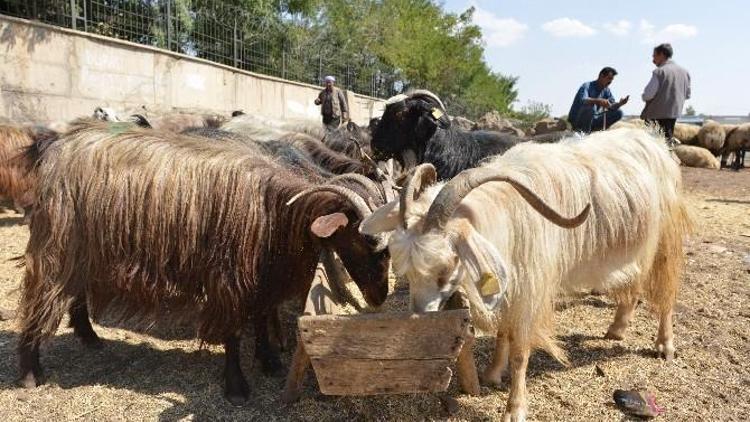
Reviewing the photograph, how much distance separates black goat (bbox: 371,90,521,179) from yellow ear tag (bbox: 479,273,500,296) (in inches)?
132

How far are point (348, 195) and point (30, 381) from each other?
241 cm

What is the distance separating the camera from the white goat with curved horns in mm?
2633

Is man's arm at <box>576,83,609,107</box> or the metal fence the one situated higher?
the metal fence

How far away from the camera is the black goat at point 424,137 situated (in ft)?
19.9

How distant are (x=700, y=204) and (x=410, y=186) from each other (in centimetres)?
1022

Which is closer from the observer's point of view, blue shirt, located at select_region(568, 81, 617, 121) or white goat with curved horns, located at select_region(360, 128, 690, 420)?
white goat with curved horns, located at select_region(360, 128, 690, 420)

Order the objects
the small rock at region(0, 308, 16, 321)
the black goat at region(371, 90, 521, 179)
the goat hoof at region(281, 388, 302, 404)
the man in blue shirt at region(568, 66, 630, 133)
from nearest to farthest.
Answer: the goat hoof at region(281, 388, 302, 404) < the small rock at region(0, 308, 16, 321) < the black goat at region(371, 90, 521, 179) < the man in blue shirt at region(568, 66, 630, 133)

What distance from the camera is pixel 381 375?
2.76 meters

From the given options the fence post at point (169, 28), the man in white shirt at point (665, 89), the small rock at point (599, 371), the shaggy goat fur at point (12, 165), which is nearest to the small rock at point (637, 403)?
the small rock at point (599, 371)

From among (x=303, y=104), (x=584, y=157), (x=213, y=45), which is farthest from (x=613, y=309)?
(x=303, y=104)

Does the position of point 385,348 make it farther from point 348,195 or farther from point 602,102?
point 602,102

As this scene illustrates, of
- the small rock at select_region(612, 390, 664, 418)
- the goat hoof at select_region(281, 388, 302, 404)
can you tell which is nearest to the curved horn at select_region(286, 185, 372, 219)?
the goat hoof at select_region(281, 388, 302, 404)

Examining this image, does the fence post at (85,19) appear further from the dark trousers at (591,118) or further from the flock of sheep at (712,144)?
the flock of sheep at (712,144)

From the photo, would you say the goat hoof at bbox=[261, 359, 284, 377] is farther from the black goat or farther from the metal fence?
the metal fence
